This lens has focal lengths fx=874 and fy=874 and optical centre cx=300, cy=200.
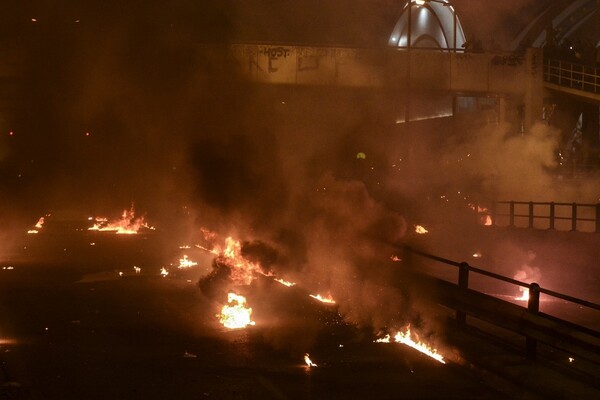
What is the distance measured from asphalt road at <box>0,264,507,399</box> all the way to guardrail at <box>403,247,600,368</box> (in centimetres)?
71

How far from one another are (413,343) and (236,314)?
2543mm

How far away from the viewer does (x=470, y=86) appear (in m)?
34.3

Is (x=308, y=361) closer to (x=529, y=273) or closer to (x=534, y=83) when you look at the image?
(x=529, y=273)

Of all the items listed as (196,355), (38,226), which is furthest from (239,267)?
(38,226)

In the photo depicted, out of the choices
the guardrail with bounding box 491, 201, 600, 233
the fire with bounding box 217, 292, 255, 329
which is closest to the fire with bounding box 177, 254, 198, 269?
the fire with bounding box 217, 292, 255, 329

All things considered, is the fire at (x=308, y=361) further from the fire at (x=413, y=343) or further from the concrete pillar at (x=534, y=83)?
the concrete pillar at (x=534, y=83)

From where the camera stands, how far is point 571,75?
32.3 meters

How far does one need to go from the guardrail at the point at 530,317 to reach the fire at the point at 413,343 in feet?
1.81

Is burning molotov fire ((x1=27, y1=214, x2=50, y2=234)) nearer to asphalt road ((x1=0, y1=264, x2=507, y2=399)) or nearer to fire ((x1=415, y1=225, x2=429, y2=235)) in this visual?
fire ((x1=415, y1=225, x2=429, y2=235))

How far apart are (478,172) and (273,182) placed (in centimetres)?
1527

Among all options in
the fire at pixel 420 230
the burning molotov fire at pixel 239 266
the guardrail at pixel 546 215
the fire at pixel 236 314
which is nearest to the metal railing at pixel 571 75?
the guardrail at pixel 546 215

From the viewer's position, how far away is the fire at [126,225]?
31641 mm

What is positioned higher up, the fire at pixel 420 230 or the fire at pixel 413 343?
the fire at pixel 420 230

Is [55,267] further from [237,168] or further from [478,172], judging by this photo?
[478,172]
